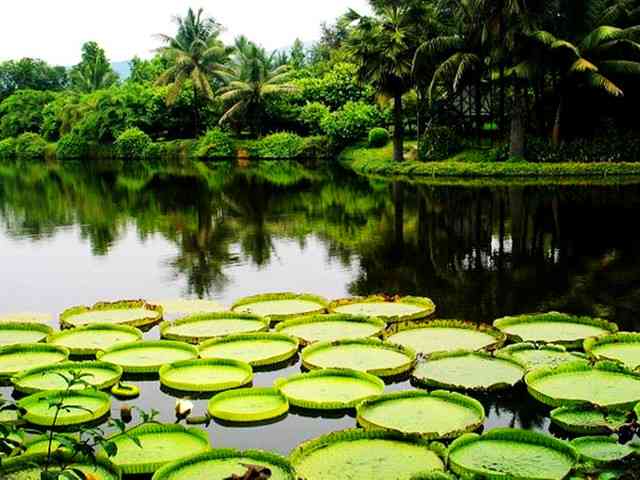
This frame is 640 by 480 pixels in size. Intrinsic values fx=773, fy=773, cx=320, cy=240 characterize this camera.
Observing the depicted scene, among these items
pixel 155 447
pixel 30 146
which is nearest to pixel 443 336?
pixel 155 447

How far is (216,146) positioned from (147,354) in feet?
130

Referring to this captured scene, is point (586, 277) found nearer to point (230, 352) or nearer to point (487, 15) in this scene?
point (230, 352)

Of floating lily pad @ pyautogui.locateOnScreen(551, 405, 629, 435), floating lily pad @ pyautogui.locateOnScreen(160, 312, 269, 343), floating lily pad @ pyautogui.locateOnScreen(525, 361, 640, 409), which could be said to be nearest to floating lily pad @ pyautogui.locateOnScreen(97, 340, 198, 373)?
floating lily pad @ pyautogui.locateOnScreen(160, 312, 269, 343)

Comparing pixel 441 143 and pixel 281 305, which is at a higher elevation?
pixel 441 143

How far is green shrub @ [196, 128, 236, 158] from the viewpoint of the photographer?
4781cm

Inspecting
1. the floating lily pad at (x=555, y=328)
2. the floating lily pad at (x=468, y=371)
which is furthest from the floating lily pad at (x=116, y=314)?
the floating lily pad at (x=555, y=328)

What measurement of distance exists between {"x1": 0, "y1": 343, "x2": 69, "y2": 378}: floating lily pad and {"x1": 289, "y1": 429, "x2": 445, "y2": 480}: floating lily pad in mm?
3823

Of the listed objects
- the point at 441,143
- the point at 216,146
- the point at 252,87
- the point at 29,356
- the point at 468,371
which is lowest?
the point at 468,371

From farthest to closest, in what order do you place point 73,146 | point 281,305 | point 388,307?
1. point 73,146
2. point 281,305
3. point 388,307

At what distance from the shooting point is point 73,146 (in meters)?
54.2

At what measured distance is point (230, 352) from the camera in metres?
8.99

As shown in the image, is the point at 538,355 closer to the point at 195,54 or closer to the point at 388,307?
the point at 388,307

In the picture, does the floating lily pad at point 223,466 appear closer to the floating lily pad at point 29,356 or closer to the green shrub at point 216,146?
the floating lily pad at point 29,356

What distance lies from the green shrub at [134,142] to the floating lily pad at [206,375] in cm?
4456
